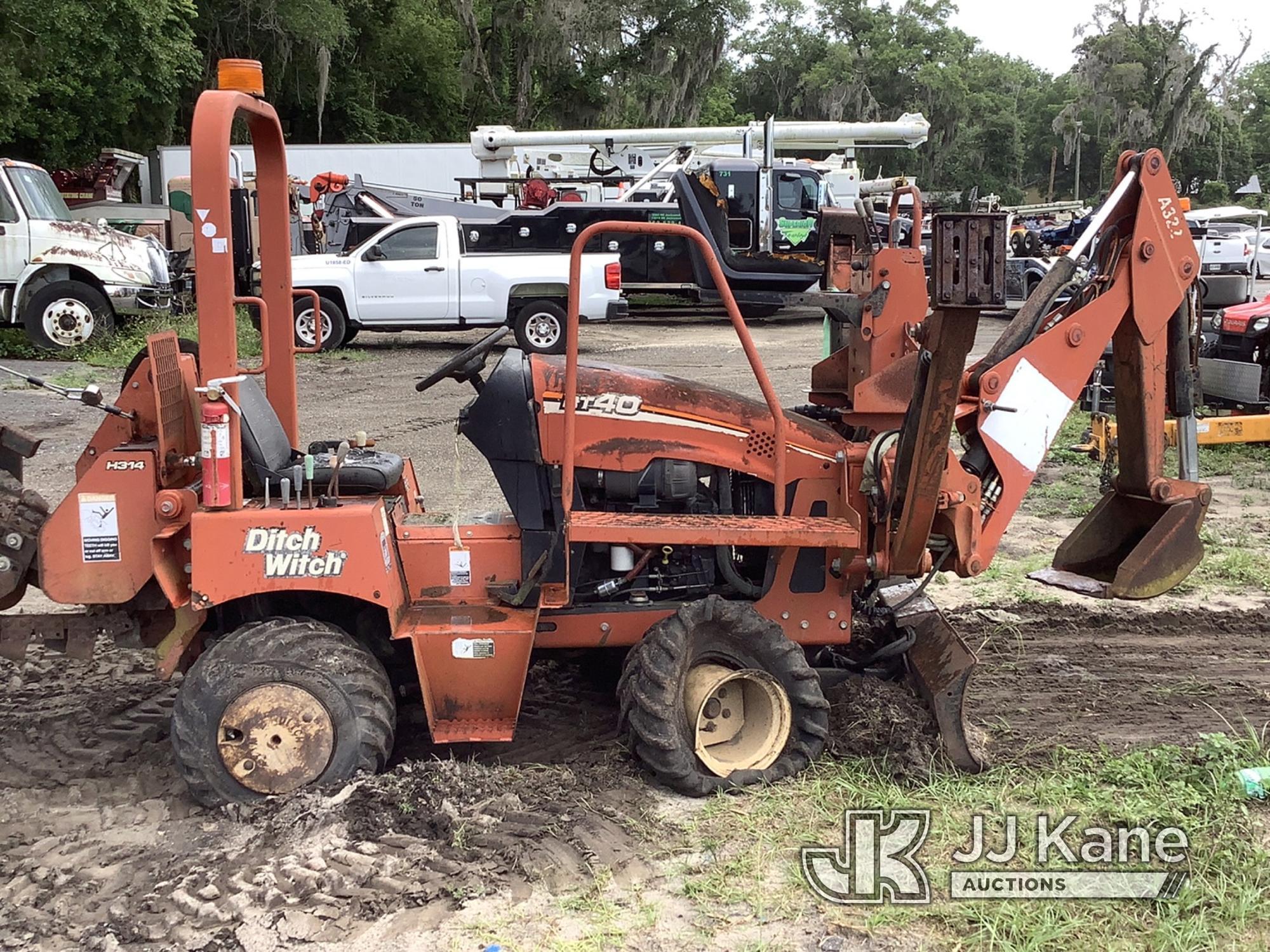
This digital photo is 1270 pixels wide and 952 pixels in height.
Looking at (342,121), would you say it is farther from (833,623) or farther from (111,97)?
(833,623)

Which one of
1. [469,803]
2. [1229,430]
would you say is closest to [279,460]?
[469,803]

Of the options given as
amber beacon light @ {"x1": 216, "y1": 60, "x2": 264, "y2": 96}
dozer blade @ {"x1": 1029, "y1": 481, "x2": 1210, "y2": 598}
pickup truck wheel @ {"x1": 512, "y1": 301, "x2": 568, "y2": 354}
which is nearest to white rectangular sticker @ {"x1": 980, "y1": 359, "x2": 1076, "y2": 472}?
dozer blade @ {"x1": 1029, "y1": 481, "x2": 1210, "y2": 598}

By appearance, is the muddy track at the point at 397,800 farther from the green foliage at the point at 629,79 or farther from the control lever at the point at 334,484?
the green foliage at the point at 629,79

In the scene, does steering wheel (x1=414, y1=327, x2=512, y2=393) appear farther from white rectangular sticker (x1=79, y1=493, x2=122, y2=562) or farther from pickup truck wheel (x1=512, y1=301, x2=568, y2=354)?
pickup truck wheel (x1=512, y1=301, x2=568, y2=354)

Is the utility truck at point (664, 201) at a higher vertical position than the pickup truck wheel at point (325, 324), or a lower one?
higher

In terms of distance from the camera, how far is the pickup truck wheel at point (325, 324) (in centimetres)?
1552

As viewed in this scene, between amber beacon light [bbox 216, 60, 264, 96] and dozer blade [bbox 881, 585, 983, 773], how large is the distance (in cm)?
326

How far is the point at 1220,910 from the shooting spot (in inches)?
140

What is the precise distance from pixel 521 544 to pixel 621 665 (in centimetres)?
92

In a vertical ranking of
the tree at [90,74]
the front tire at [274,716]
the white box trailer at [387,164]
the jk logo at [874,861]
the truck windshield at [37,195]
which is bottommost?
the jk logo at [874,861]

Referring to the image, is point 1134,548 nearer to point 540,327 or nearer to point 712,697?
point 712,697

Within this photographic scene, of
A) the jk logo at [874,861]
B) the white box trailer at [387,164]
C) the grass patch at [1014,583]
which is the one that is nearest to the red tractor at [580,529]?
the jk logo at [874,861]

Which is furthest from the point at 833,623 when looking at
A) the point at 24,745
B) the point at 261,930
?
the point at 24,745

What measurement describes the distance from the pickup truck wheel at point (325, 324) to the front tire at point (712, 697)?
11911 millimetres
